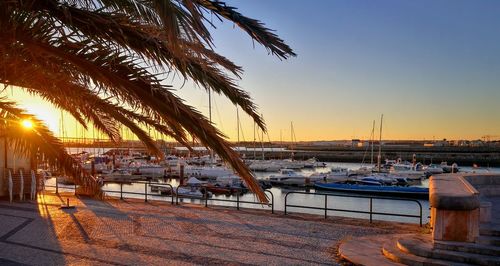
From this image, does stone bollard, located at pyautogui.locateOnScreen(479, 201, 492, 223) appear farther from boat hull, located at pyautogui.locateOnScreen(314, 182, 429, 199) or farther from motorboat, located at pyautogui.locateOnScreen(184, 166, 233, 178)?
motorboat, located at pyautogui.locateOnScreen(184, 166, 233, 178)

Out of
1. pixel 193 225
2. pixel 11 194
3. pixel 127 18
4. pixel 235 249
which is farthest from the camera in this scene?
pixel 11 194

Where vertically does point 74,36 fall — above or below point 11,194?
above

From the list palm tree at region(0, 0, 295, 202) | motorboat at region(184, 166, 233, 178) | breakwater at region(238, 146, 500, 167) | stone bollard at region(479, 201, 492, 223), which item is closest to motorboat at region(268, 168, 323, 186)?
motorboat at region(184, 166, 233, 178)

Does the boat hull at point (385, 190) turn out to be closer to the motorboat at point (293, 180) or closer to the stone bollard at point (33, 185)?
the motorboat at point (293, 180)

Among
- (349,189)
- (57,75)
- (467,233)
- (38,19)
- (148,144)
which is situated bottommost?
(349,189)

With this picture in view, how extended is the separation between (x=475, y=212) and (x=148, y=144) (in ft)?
20.6

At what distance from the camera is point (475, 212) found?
869 cm

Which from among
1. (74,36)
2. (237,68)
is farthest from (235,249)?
(74,36)

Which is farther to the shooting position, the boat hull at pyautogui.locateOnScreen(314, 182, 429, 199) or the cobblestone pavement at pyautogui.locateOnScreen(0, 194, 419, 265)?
the boat hull at pyautogui.locateOnScreen(314, 182, 429, 199)

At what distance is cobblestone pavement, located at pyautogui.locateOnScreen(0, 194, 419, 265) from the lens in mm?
9289

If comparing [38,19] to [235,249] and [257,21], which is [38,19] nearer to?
[257,21]

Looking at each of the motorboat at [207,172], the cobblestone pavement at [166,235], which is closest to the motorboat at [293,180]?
the motorboat at [207,172]

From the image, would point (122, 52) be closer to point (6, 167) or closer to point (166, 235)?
point (166, 235)

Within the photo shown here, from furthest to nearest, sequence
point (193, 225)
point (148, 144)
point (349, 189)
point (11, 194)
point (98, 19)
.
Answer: point (349, 189) → point (11, 194) → point (193, 225) → point (148, 144) → point (98, 19)
